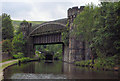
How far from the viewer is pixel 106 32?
750 inches

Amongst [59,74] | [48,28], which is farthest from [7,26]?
[59,74]

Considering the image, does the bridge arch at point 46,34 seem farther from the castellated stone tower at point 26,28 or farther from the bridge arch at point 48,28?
the castellated stone tower at point 26,28

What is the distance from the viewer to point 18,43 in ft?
169

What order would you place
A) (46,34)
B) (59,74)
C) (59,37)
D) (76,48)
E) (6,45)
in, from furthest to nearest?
(46,34) < (59,37) < (6,45) < (76,48) < (59,74)

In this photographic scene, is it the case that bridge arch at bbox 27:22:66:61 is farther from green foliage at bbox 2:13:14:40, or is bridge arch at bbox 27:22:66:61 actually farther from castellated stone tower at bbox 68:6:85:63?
green foliage at bbox 2:13:14:40

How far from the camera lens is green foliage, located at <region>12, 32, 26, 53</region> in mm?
50875

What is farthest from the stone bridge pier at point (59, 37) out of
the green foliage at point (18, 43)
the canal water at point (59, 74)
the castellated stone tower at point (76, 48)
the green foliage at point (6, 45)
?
the canal water at point (59, 74)

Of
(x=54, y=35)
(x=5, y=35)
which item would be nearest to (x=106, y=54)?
(x=54, y=35)

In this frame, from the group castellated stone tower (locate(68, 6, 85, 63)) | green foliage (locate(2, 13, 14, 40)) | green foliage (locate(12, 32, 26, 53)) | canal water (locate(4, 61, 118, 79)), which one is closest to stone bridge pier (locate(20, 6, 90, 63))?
castellated stone tower (locate(68, 6, 85, 63))

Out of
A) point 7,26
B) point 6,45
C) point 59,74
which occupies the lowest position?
point 59,74

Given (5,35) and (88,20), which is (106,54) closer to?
(88,20)

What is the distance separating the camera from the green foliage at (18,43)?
5088 centimetres

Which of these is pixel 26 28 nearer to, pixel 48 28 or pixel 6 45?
pixel 48 28

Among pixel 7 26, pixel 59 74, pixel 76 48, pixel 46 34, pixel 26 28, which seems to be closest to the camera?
pixel 59 74
